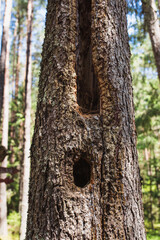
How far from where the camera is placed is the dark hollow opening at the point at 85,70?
2320 millimetres

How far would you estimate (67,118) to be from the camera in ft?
6.34

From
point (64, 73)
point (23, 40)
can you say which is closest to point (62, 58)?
point (64, 73)

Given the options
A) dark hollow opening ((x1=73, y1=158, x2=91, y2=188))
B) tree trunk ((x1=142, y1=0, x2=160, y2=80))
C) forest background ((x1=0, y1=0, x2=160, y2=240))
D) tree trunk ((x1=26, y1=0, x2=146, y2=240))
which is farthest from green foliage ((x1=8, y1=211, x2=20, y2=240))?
tree trunk ((x1=26, y1=0, x2=146, y2=240))

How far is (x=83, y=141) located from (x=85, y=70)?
87 centimetres

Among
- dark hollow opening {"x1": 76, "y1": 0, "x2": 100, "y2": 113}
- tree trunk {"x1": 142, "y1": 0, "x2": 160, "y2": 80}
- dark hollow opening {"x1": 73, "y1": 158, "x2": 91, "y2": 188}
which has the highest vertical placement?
tree trunk {"x1": 142, "y1": 0, "x2": 160, "y2": 80}

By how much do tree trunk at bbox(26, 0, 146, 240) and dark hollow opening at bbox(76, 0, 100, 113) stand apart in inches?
0.6

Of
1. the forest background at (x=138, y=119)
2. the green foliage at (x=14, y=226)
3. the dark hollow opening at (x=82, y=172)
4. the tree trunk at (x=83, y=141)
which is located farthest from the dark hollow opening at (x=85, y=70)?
the green foliage at (x=14, y=226)

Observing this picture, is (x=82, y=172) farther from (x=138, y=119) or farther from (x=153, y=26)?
(x=138, y=119)

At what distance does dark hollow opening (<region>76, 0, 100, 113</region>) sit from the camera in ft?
7.61

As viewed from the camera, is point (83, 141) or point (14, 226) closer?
Result: point (83, 141)

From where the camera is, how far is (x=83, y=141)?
1889mm

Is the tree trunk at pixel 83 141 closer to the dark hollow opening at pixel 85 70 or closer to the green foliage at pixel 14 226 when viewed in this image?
the dark hollow opening at pixel 85 70

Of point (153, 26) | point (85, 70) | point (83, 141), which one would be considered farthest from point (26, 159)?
point (83, 141)

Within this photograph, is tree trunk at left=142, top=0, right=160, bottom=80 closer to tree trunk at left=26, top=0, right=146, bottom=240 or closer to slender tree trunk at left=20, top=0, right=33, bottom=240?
tree trunk at left=26, top=0, right=146, bottom=240
